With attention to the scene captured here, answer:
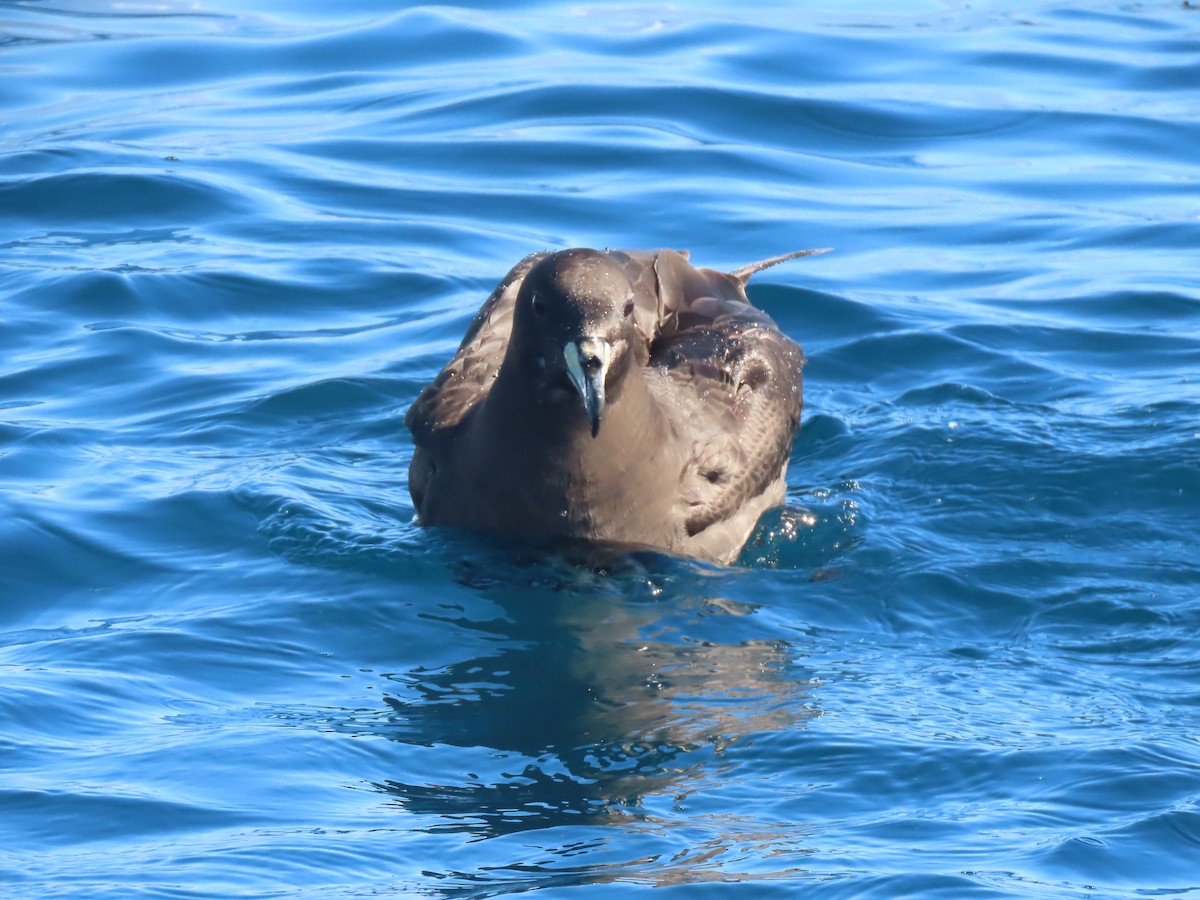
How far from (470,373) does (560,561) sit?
3.67 ft

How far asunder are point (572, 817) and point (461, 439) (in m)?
2.48

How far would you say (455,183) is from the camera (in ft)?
45.1

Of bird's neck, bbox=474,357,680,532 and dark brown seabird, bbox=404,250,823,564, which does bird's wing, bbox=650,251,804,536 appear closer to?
dark brown seabird, bbox=404,250,823,564

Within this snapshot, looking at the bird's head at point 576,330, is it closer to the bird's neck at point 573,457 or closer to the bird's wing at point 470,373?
the bird's neck at point 573,457

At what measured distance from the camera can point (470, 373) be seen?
8.15 m

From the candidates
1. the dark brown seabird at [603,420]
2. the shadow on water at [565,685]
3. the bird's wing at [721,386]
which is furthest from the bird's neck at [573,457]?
the bird's wing at [721,386]

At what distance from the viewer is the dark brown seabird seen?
7133 millimetres

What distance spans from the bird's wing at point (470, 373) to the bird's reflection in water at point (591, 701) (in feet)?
2.99

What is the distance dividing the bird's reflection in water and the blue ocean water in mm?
20

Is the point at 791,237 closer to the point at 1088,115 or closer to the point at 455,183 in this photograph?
the point at 455,183

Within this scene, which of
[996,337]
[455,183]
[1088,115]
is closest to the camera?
[996,337]

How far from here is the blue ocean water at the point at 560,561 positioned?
17.8 feet

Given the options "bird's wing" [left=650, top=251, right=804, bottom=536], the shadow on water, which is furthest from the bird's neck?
"bird's wing" [left=650, top=251, right=804, bottom=536]

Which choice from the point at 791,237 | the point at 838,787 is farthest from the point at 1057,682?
the point at 791,237
